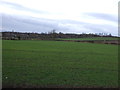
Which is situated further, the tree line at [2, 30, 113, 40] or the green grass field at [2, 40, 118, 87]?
the tree line at [2, 30, 113, 40]

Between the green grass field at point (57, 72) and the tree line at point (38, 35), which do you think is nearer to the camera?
the green grass field at point (57, 72)

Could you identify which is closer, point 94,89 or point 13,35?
point 94,89

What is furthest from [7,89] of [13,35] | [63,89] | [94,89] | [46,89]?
[13,35]

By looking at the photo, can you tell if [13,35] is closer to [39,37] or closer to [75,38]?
[39,37]

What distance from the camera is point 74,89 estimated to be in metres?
7.74

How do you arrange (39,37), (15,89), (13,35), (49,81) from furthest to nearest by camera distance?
(39,37) < (13,35) < (49,81) < (15,89)

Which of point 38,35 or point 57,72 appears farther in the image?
point 38,35

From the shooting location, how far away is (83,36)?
8694 centimetres

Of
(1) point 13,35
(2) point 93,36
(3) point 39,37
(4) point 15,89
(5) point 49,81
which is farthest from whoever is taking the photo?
(2) point 93,36

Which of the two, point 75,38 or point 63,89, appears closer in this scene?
A: point 63,89

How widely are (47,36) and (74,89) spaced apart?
7617cm

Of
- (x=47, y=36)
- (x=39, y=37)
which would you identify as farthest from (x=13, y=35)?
(x=47, y=36)

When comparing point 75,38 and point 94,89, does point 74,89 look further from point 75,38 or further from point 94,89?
point 75,38

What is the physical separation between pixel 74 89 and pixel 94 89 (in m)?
0.57
